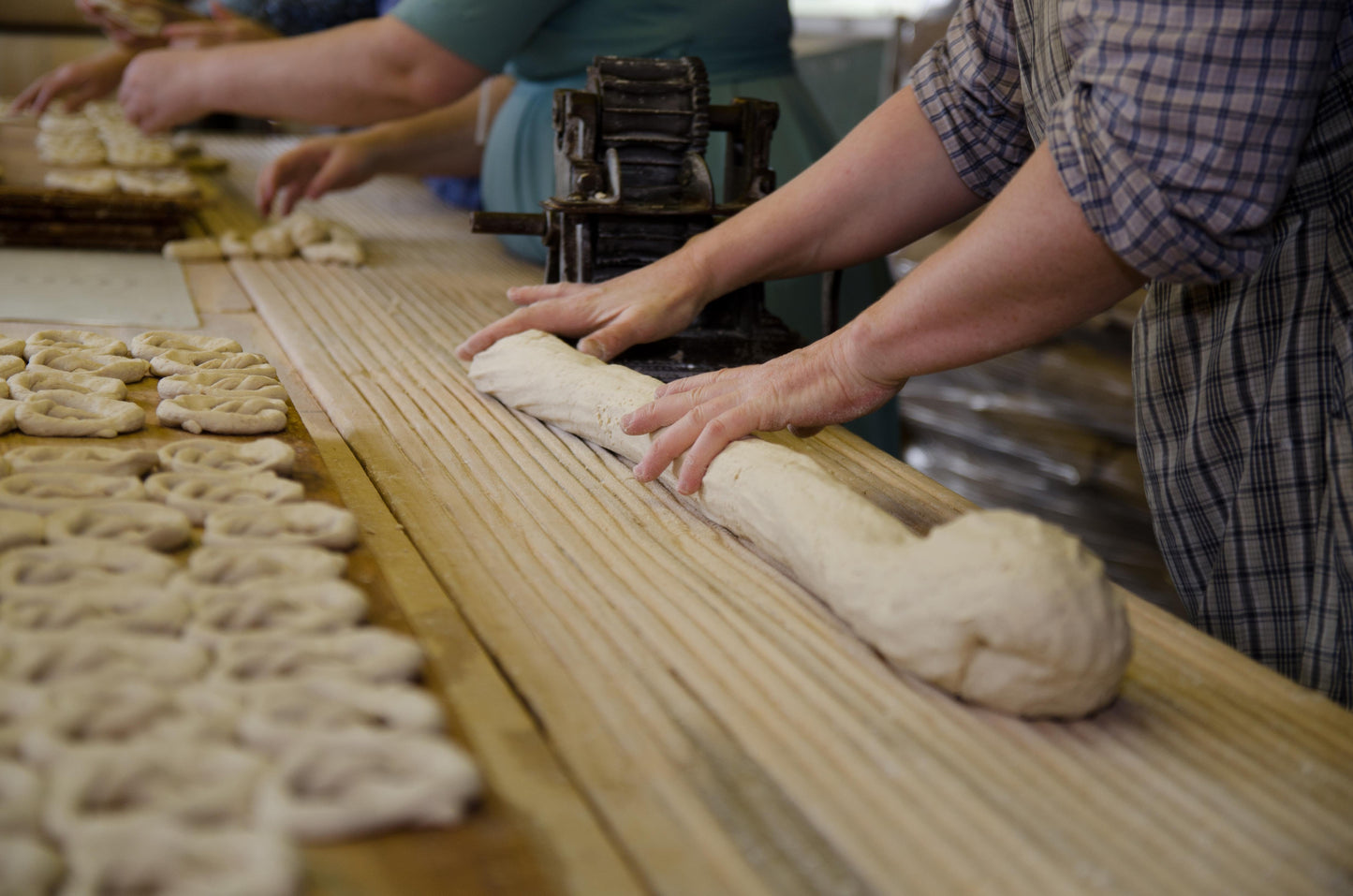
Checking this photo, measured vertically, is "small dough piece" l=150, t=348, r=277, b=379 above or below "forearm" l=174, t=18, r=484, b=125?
below

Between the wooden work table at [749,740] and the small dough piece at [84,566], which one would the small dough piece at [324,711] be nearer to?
the wooden work table at [749,740]

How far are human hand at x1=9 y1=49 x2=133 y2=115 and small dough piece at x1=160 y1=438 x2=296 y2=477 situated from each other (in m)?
2.17

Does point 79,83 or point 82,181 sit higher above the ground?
point 79,83

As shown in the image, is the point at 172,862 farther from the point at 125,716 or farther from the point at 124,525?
the point at 124,525

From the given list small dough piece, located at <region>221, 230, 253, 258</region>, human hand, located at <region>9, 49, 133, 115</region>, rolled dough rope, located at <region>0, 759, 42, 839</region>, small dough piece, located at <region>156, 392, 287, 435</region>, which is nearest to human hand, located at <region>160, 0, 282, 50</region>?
human hand, located at <region>9, 49, 133, 115</region>

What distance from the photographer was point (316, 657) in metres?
0.73

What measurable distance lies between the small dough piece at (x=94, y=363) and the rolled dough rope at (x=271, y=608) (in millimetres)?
579

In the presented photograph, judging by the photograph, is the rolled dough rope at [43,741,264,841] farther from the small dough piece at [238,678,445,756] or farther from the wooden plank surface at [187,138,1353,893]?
the wooden plank surface at [187,138,1353,893]

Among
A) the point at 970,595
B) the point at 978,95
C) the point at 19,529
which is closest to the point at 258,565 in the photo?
the point at 19,529

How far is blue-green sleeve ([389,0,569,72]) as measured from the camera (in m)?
1.91

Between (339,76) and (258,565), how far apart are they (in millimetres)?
1613

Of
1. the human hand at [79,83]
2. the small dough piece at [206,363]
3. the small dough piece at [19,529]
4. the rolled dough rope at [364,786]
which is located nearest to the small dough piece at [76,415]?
the small dough piece at [206,363]

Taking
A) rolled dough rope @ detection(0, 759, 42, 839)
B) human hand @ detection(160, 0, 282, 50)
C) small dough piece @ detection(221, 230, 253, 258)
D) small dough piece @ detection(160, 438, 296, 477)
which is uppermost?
human hand @ detection(160, 0, 282, 50)

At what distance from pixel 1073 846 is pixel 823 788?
0.53ft
